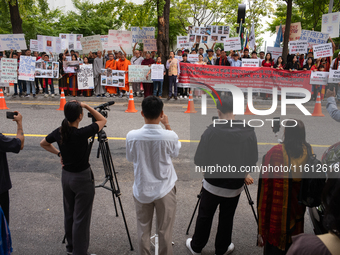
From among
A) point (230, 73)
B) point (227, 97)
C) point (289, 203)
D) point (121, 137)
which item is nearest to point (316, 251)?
point (289, 203)

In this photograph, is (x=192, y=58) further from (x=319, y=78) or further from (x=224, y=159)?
(x=224, y=159)

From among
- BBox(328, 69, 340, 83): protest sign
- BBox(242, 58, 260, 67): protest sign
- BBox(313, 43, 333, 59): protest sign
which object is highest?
BBox(313, 43, 333, 59): protest sign

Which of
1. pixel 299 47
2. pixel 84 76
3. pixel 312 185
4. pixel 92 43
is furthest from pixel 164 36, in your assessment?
pixel 312 185

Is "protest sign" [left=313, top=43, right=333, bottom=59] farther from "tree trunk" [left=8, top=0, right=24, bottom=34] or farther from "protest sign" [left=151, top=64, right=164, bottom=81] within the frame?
"tree trunk" [left=8, top=0, right=24, bottom=34]

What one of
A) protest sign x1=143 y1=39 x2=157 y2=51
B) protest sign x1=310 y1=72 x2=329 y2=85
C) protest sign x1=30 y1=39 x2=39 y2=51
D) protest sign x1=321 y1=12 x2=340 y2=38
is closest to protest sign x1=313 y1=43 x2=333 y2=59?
protest sign x1=310 y1=72 x2=329 y2=85

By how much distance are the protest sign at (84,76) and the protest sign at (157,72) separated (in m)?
2.87

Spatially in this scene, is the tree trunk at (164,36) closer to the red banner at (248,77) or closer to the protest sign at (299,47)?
the red banner at (248,77)

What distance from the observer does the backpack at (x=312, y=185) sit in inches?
101

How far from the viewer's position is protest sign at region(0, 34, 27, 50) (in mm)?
13688

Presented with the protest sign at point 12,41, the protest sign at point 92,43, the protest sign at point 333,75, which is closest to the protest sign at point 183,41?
the protest sign at point 92,43

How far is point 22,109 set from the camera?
11.1 m

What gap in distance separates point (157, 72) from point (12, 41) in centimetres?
696

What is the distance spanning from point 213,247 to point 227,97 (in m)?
1.81

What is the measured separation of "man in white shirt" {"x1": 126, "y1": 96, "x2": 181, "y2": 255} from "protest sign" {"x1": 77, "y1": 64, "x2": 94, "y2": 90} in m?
11.5
